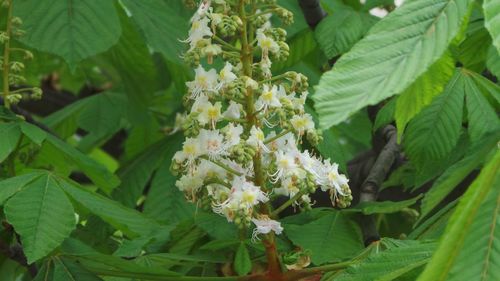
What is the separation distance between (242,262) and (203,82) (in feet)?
1.04

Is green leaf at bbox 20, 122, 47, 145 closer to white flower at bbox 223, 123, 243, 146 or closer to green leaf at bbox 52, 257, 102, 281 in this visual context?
green leaf at bbox 52, 257, 102, 281

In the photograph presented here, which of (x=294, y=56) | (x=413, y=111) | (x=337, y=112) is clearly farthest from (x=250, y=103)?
(x=294, y=56)

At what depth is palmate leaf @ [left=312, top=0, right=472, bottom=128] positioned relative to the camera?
2.94ft

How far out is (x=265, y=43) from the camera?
170 cm

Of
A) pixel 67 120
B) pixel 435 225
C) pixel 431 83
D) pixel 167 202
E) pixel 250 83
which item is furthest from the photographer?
pixel 67 120

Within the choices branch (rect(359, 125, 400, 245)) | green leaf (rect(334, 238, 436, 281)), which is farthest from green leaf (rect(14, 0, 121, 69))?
green leaf (rect(334, 238, 436, 281))

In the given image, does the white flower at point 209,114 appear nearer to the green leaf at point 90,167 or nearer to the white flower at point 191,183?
the white flower at point 191,183

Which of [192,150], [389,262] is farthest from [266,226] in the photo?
[389,262]

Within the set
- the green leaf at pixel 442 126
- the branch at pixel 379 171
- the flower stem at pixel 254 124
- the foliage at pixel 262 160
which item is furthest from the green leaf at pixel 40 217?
the green leaf at pixel 442 126

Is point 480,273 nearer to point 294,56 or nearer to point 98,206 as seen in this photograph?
point 98,206

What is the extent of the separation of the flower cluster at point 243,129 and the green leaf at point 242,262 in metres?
0.09

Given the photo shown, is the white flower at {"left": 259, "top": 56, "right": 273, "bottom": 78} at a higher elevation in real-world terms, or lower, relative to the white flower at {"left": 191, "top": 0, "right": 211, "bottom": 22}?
lower

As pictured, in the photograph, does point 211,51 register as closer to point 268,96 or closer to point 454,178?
point 268,96

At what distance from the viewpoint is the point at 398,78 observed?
90 cm
